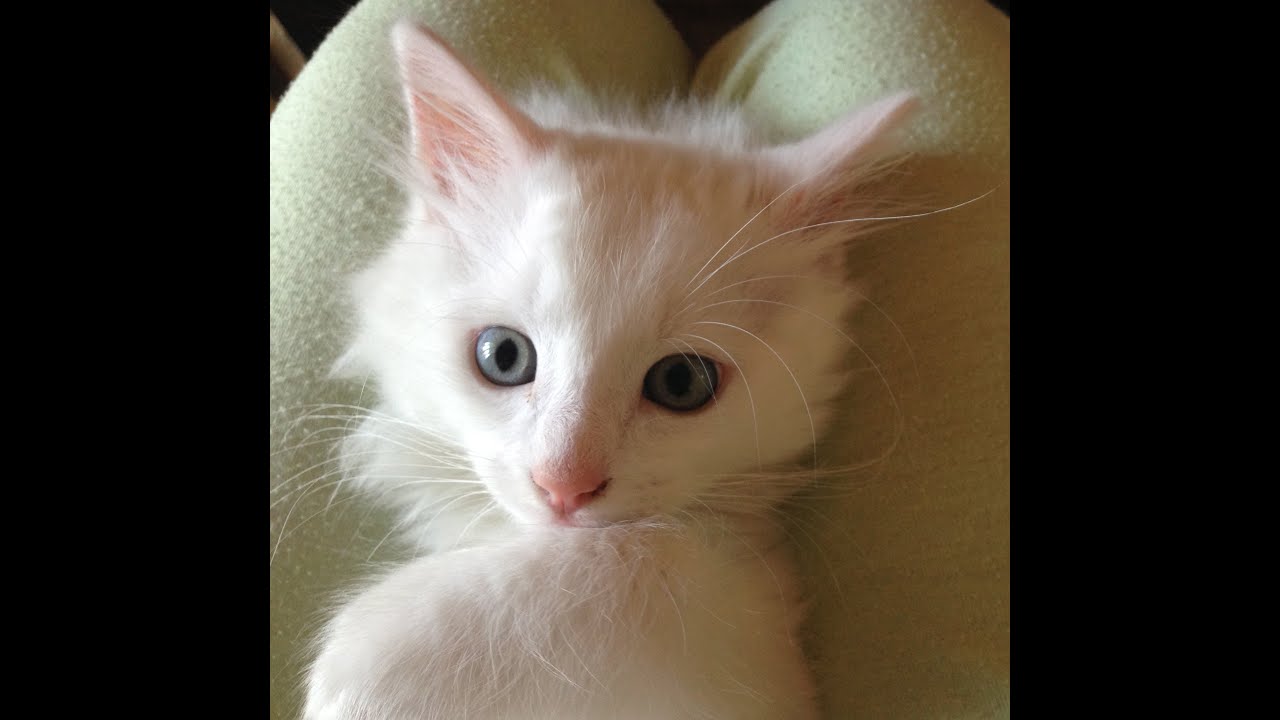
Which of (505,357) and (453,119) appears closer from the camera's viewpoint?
(505,357)

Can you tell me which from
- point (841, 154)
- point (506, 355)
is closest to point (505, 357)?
point (506, 355)

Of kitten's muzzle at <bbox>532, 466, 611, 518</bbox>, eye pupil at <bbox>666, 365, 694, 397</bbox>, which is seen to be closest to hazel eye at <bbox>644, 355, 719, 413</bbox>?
eye pupil at <bbox>666, 365, 694, 397</bbox>

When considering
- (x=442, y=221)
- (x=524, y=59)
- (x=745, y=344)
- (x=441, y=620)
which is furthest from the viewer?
(x=524, y=59)

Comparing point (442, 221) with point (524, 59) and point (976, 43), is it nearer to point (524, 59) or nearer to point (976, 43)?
point (524, 59)

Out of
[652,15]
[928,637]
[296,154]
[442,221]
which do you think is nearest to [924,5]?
[652,15]

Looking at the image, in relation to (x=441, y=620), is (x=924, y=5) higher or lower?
higher

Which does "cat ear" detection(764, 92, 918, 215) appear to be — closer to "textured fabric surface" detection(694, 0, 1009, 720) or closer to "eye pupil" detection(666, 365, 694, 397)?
"textured fabric surface" detection(694, 0, 1009, 720)

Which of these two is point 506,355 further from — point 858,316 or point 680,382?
point 858,316
